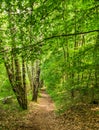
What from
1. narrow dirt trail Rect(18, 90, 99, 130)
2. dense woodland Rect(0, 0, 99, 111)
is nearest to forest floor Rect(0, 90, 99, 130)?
narrow dirt trail Rect(18, 90, 99, 130)

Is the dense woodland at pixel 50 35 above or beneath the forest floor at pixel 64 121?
above

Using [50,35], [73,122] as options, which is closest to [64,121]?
[73,122]

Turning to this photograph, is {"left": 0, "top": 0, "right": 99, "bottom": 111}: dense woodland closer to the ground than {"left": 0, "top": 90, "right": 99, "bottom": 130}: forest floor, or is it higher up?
higher up

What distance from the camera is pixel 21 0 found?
18.5 feet

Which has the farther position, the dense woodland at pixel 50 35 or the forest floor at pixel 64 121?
the forest floor at pixel 64 121

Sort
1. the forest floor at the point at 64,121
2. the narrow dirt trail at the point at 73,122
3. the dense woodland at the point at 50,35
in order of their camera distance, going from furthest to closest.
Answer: the forest floor at the point at 64,121, the narrow dirt trail at the point at 73,122, the dense woodland at the point at 50,35

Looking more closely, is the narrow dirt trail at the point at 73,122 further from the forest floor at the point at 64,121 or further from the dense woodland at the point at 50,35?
the dense woodland at the point at 50,35

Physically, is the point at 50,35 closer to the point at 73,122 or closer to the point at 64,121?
the point at 73,122

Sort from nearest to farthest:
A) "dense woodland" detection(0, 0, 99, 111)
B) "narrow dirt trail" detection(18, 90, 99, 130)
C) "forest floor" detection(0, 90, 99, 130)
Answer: "dense woodland" detection(0, 0, 99, 111)
"narrow dirt trail" detection(18, 90, 99, 130)
"forest floor" detection(0, 90, 99, 130)

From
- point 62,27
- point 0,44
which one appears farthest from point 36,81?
point 62,27

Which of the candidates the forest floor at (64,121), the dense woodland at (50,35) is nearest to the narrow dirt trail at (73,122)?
the forest floor at (64,121)

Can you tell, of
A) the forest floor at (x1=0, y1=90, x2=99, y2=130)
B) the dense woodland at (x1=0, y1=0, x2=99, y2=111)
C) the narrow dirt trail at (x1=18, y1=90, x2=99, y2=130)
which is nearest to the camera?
the dense woodland at (x1=0, y1=0, x2=99, y2=111)

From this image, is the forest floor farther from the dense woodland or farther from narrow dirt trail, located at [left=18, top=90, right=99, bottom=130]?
the dense woodland

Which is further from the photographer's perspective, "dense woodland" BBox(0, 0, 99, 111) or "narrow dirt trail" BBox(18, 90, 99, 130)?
"narrow dirt trail" BBox(18, 90, 99, 130)
